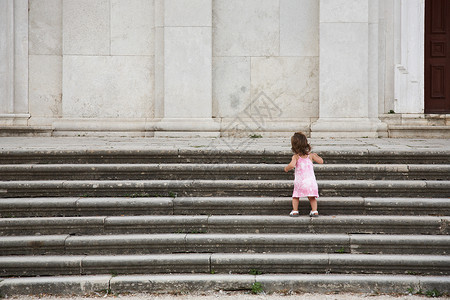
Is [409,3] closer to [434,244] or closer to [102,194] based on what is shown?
[434,244]

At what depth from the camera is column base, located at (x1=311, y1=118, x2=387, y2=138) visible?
33.6ft

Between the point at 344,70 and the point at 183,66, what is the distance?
3.30 metres

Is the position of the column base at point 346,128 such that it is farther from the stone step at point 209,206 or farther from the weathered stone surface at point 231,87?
the stone step at point 209,206

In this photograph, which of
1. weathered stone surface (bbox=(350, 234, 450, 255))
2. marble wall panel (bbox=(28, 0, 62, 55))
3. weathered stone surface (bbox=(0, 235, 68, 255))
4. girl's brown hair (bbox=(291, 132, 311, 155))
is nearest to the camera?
weathered stone surface (bbox=(350, 234, 450, 255))

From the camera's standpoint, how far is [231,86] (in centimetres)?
1073

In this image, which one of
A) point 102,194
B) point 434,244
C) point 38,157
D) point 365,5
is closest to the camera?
point 434,244

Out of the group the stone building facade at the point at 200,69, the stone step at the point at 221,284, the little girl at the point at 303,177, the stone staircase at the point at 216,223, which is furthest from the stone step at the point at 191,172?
the stone building facade at the point at 200,69

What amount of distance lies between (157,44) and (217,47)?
1.26m

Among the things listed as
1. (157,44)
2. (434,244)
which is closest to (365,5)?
(157,44)

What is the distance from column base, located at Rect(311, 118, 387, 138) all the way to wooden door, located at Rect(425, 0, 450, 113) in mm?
1825

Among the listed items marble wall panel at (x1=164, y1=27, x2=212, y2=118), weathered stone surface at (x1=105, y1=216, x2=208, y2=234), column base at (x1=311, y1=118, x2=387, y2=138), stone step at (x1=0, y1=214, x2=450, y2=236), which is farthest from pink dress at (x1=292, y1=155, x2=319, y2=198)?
marble wall panel at (x1=164, y1=27, x2=212, y2=118)

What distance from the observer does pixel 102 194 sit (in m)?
6.41

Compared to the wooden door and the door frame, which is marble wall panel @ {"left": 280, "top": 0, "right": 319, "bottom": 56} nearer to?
the door frame

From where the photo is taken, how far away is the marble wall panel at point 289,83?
1070cm
